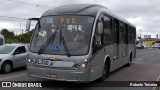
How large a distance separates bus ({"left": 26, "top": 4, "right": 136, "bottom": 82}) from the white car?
4.13m

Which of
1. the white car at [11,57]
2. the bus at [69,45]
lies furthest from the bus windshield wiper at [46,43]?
the white car at [11,57]

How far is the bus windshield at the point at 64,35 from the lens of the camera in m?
9.81

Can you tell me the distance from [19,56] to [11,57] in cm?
65

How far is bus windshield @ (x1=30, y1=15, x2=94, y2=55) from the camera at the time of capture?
9810 mm

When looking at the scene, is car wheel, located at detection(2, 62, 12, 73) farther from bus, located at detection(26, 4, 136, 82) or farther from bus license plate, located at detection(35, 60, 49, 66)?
bus license plate, located at detection(35, 60, 49, 66)

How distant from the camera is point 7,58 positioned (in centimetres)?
1462

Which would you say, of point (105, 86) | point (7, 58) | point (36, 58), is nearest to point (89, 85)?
point (105, 86)

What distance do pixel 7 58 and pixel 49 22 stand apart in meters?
5.00

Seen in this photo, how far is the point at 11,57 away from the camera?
14.9m

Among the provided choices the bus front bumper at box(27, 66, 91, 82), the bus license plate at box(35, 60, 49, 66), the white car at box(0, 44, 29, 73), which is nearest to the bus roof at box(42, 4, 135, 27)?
the bus license plate at box(35, 60, 49, 66)

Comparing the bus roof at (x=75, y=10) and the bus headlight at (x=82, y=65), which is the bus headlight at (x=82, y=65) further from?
the bus roof at (x=75, y=10)

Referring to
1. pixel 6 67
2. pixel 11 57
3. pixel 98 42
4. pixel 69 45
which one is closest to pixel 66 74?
pixel 69 45

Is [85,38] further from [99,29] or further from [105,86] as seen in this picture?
[105,86]

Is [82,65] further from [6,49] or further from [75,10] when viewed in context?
[6,49]
